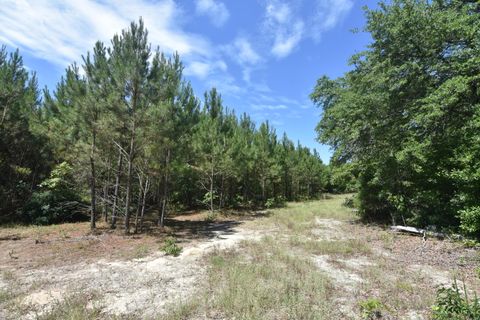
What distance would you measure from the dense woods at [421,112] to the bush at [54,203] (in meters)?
13.8

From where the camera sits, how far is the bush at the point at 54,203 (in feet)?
41.0

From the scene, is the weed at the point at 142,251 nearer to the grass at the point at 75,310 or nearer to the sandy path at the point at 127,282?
the sandy path at the point at 127,282

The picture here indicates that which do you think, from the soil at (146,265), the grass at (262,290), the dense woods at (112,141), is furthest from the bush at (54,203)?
the grass at (262,290)

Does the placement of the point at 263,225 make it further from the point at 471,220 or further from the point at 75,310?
the point at 75,310

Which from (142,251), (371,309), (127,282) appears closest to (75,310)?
(127,282)

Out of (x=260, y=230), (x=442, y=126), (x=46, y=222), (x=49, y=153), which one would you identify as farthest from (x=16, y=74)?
(x=442, y=126)

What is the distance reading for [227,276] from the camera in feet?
17.6

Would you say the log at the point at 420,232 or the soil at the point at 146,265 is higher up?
the log at the point at 420,232

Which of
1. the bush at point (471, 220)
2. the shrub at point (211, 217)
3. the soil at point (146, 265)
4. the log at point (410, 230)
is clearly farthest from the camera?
the shrub at point (211, 217)

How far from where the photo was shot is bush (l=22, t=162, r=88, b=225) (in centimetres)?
1248

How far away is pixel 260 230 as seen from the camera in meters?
11.3

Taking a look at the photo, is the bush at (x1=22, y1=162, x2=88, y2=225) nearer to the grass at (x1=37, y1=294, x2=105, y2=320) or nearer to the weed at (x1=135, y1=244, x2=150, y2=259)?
the weed at (x1=135, y1=244, x2=150, y2=259)

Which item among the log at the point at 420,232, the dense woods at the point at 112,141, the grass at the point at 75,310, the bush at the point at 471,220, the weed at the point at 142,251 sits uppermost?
the dense woods at the point at 112,141

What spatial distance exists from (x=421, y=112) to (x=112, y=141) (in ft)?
39.7
